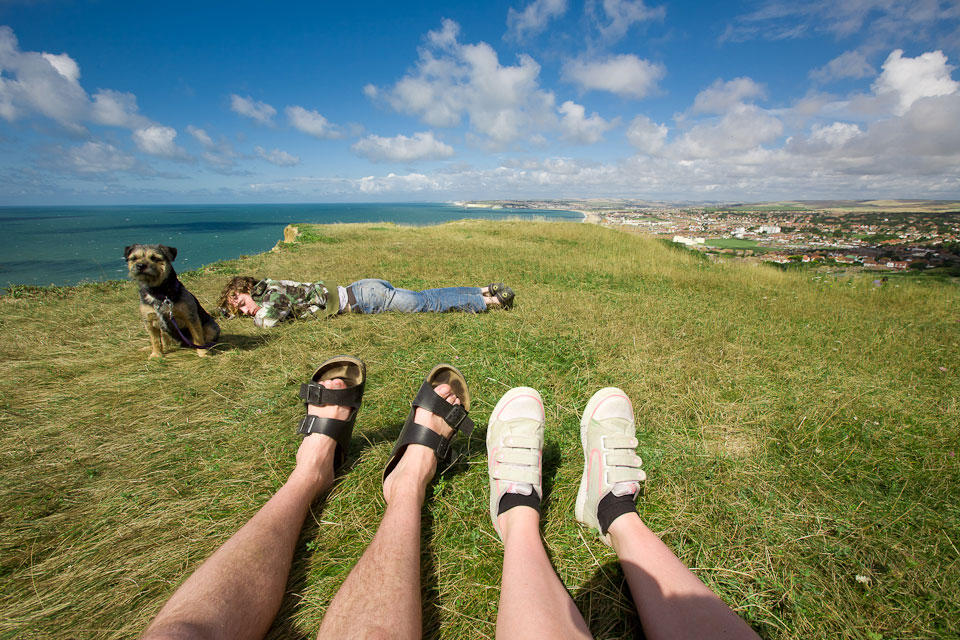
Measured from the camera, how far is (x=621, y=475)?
1.65 meters

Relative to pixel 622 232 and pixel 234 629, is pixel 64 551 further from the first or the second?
pixel 622 232

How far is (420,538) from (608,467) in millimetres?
967

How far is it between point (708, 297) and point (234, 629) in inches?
266

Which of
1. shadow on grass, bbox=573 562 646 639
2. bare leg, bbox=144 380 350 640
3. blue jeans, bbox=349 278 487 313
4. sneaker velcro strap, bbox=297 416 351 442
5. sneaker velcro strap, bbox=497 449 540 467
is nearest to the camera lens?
bare leg, bbox=144 380 350 640

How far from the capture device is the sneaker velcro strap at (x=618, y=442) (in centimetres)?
176

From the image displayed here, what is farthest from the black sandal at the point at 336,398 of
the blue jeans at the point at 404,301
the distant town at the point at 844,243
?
the distant town at the point at 844,243

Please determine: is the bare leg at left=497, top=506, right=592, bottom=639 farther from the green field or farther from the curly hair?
the green field

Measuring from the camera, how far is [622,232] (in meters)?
14.3

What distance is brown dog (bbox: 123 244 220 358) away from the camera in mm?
3061

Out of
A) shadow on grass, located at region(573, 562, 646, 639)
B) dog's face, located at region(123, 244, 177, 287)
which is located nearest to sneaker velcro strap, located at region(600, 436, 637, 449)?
shadow on grass, located at region(573, 562, 646, 639)

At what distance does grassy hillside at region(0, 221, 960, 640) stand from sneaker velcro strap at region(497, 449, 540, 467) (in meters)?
0.27

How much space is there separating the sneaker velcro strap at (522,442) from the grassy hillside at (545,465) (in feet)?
1.01

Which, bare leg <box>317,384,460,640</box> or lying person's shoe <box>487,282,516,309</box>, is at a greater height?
lying person's shoe <box>487,282,516,309</box>

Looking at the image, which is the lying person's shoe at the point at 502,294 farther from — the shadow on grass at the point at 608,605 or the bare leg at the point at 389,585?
the shadow on grass at the point at 608,605
